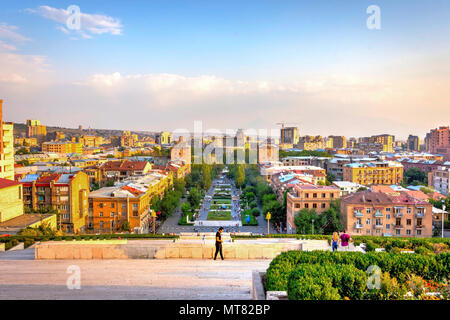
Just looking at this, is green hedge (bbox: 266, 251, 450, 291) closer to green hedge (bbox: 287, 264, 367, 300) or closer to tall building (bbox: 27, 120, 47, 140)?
green hedge (bbox: 287, 264, 367, 300)

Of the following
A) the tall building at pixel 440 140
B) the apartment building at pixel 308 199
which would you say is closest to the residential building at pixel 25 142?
the apartment building at pixel 308 199

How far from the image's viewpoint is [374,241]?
41.0ft

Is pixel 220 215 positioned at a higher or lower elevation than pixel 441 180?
lower

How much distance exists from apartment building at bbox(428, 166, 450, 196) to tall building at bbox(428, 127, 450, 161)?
42302 millimetres

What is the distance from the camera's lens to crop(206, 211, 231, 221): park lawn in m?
31.6

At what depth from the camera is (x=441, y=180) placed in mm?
46625

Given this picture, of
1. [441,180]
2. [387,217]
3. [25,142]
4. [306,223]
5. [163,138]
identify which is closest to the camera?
[306,223]

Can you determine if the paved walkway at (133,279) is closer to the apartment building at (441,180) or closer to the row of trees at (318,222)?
the row of trees at (318,222)

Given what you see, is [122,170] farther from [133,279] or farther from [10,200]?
[133,279]

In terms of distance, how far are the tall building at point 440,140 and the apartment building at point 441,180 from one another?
42.3m

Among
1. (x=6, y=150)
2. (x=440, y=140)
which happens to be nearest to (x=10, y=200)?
(x=6, y=150)

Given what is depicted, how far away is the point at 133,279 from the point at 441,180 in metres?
50.6
